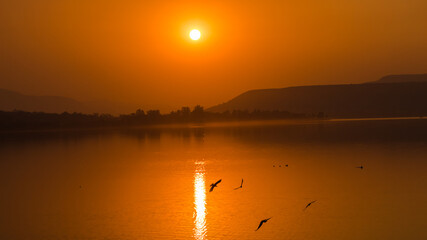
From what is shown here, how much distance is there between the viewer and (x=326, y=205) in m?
23.1

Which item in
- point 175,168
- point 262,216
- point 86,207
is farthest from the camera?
point 175,168

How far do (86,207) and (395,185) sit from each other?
644 inches

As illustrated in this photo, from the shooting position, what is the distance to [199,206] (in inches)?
922

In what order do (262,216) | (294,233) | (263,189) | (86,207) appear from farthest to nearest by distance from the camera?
(263,189), (86,207), (262,216), (294,233)

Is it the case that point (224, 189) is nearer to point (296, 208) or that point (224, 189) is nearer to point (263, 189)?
point (263, 189)

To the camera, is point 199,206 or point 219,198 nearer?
point 199,206

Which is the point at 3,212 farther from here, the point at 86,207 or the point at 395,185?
the point at 395,185

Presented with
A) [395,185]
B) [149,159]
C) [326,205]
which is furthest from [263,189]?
[149,159]

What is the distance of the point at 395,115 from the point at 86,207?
184m

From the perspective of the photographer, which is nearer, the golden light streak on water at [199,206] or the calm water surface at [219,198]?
the golden light streak on water at [199,206]

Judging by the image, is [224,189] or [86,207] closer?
[86,207]

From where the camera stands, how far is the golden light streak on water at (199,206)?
746 inches

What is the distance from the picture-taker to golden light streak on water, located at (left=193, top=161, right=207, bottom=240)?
62.2 ft

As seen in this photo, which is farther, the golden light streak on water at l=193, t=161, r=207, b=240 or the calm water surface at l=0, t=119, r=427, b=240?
the calm water surface at l=0, t=119, r=427, b=240
